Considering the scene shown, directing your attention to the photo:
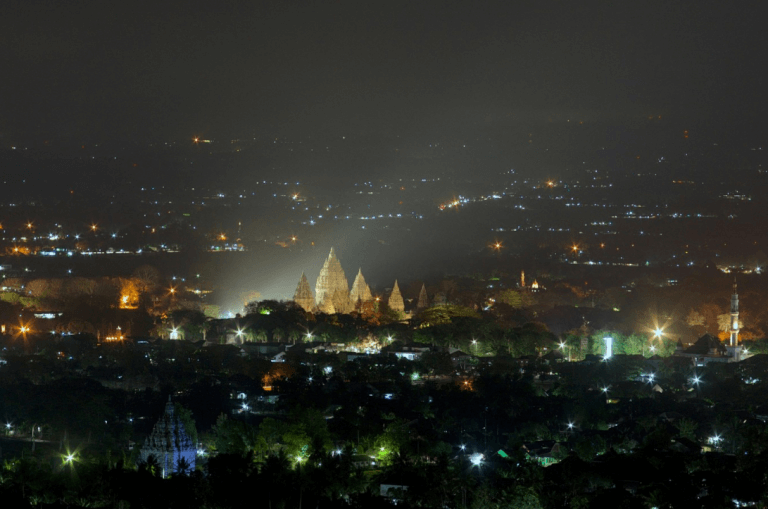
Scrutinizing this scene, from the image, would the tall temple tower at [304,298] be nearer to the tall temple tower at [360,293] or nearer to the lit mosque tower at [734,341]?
the tall temple tower at [360,293]

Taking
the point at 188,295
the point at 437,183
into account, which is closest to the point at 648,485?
the point at 188,295

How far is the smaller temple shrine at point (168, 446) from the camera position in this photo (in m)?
27.0

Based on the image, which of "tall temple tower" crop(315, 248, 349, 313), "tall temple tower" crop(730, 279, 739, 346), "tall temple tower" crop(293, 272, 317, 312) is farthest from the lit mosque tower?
"tall temple tower" crop(293, 272, 317, 312)

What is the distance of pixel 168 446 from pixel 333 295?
3002 cm

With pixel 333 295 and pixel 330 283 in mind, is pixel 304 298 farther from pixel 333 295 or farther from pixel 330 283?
pixel 330 283

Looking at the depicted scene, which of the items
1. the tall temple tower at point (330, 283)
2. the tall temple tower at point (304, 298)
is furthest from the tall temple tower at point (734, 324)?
the tall temple tower at point (304, 298)

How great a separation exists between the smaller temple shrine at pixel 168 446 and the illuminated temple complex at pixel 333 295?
28.2 m

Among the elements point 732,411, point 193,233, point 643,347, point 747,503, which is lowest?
point 747,503

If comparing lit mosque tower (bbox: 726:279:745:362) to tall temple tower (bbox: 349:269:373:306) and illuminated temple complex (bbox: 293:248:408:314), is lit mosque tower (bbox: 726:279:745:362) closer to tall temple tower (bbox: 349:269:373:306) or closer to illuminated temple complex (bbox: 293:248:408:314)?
illuminated temple complex (bbox: 293:248:408:314)

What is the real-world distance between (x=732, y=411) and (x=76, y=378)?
17683 mm

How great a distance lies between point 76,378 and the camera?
39.2 metres

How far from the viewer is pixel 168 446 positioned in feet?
88.9

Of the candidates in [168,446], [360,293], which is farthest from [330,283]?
[168,446]

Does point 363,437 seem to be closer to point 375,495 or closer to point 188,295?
point 375,495
